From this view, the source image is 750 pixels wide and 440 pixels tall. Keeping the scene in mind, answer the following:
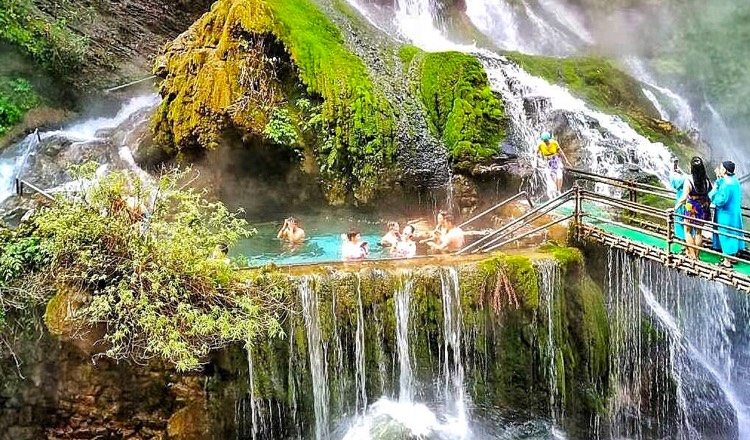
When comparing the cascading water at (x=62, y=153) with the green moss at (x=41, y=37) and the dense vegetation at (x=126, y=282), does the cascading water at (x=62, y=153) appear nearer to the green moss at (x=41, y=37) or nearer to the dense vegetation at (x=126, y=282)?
the green moss at (x=41, y=37)

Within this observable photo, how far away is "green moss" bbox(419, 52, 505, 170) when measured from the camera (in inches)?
486

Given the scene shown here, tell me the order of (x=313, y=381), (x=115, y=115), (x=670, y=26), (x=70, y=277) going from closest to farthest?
(x=70, y=277) < (x=313, y=381) < (x=115, y=115) < (x=670, y=26)

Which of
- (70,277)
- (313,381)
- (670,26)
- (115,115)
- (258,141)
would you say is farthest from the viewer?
(670,26)

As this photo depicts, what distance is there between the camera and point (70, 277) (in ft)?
24.1

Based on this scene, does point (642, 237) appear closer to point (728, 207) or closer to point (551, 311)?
point (728, 207)

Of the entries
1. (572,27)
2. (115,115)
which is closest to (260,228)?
(115,115)

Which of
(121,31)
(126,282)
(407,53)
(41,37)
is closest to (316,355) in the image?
(126,282)

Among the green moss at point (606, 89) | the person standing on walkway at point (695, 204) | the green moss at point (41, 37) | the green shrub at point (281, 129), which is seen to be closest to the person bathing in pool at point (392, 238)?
the green shrub at point (281, 129)

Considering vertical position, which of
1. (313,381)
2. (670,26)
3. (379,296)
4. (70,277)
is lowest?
(313,381)

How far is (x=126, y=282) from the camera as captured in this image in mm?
7332

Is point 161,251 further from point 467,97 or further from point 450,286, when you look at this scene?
point 467,97

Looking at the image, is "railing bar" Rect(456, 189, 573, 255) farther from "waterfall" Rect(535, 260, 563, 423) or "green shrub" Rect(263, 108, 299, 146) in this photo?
"green shrub" Rect(263, 108, 299, 146)

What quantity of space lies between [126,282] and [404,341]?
11.8 ft

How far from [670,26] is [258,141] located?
58.3 ft
